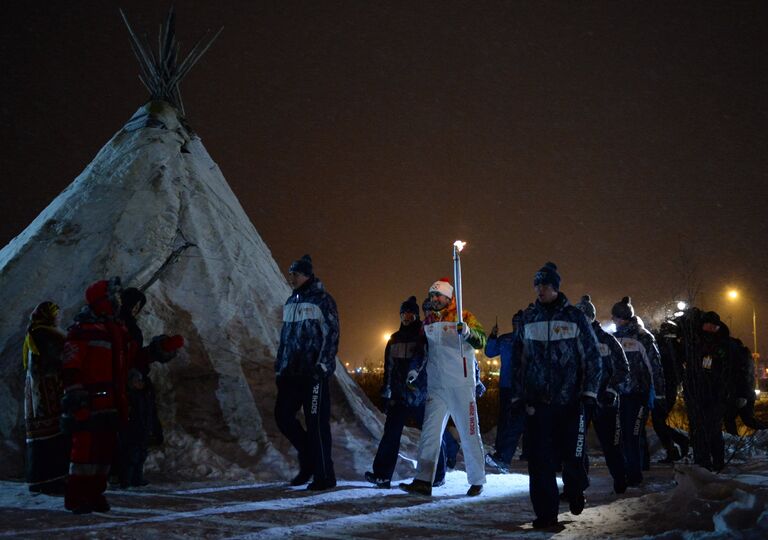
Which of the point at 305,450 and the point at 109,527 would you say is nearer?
the point at 109,527

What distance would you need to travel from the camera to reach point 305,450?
6.65m

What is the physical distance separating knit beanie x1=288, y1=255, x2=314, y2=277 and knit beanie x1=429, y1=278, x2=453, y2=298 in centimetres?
109

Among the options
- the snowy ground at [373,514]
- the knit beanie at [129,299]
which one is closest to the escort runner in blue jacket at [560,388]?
the snowy ground at [373,514]

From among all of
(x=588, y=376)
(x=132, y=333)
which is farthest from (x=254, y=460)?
(x=588, y=376)

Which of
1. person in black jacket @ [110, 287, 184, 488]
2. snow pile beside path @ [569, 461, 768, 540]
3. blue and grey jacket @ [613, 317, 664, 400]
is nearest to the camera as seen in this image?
snow pile beside path @ [569, 461, 768, 540]

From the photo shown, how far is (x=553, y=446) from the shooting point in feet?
16.9

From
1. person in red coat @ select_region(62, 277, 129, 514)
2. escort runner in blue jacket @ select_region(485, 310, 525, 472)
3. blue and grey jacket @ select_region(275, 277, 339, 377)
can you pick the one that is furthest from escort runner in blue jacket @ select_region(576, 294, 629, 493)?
person in red coat @ select_region(62, 277, 129, 514)

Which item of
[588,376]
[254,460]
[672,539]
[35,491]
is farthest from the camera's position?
[254,460]

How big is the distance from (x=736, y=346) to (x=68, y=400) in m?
6.92

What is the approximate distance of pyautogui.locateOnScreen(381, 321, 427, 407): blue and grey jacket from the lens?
22.6ft

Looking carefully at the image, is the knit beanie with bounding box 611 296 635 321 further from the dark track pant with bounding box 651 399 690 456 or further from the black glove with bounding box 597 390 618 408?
the dark track pant with bounding box 651 399 690 456

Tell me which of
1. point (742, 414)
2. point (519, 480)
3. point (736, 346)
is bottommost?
point (519, 480)

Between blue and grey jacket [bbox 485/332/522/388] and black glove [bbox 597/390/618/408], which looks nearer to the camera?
black glove [bbox 597/390/618/408]

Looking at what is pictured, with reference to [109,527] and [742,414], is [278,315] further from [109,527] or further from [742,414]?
[742,414]
